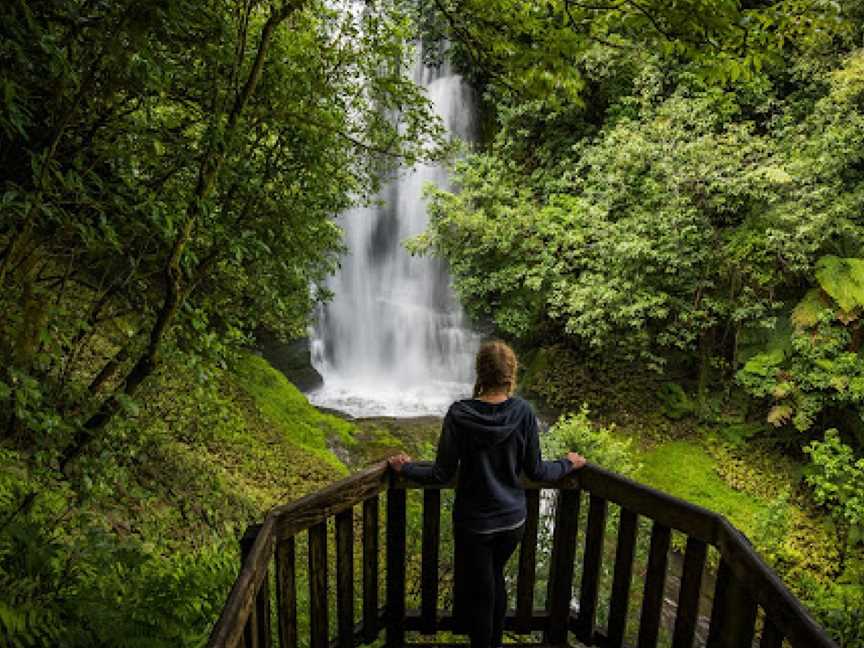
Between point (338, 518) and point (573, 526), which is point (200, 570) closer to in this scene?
point (338, 518)

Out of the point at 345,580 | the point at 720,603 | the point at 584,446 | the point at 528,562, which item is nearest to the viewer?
the point at 720,603

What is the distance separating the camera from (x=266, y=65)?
352 centimetres

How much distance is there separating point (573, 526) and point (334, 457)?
5.77 m

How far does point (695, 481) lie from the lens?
10.6 m

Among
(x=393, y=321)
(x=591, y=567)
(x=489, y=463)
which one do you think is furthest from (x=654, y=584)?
(x=393, y=321)

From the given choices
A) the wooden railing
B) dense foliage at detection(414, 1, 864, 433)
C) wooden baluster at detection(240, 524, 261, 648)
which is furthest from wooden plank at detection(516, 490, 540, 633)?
dense foliage at detection(414, 1, 864, 433)

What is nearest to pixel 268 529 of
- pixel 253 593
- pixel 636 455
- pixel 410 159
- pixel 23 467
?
pixel 253 593

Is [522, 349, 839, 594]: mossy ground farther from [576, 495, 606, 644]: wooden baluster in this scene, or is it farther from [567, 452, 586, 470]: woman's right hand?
[567, 452, 586, 470]: woman's right hand

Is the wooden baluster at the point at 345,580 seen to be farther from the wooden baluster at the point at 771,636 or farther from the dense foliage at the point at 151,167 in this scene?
the wooden baluster at the point at 771,636

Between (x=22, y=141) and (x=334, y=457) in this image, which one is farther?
(x=334, y=457)

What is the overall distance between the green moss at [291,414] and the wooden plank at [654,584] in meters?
5.52

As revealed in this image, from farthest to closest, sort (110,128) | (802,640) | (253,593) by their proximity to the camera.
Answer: (110,128) → (253,593) → (802,640)

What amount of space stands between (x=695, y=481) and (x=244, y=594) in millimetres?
10722

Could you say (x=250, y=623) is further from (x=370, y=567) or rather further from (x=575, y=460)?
(x=575, y=460)
